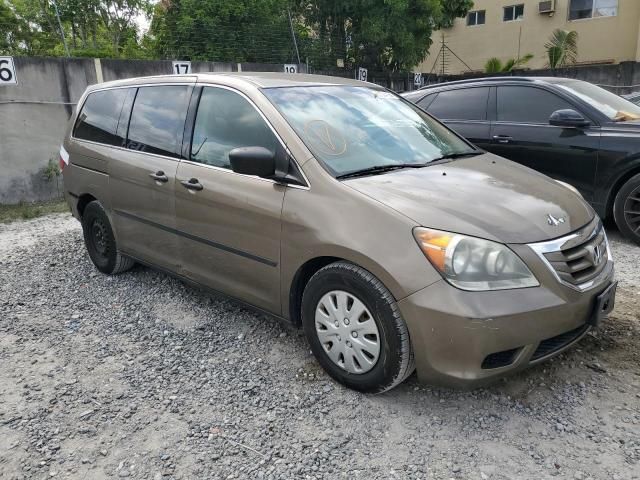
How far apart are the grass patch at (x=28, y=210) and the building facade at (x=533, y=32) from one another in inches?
804

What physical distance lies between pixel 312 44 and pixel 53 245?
958cm

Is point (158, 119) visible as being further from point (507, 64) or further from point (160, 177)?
point (507, 64)

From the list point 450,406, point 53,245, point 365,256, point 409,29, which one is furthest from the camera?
point 409,29

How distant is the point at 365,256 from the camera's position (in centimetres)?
270

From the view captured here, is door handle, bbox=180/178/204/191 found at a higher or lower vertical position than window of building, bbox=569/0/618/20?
lower

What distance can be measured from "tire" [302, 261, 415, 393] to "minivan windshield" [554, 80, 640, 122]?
424 centimetres

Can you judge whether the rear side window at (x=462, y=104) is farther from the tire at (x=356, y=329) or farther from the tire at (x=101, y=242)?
the tire at (x=356, y=329)

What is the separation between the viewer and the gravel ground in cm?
248

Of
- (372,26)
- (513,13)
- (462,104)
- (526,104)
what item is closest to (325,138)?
(526,104)

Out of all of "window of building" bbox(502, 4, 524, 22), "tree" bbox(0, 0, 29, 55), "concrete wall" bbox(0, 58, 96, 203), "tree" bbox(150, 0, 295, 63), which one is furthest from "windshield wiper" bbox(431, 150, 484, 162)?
"window of building" bbox(502, 4, 524, 22)

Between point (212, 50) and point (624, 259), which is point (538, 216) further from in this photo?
point (212, 50)

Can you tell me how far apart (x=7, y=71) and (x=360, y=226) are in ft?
25.1

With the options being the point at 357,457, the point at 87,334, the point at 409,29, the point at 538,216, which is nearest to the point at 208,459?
the point at 357,457

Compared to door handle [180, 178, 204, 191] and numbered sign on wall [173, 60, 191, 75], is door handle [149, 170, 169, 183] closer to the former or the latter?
door handle [180, 178, 204, 191]
